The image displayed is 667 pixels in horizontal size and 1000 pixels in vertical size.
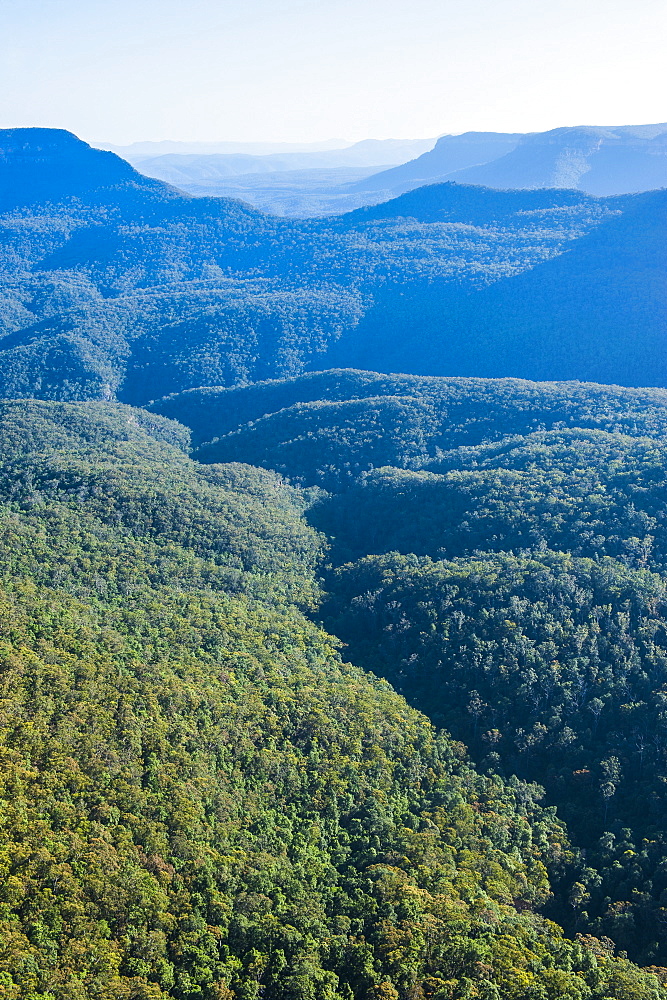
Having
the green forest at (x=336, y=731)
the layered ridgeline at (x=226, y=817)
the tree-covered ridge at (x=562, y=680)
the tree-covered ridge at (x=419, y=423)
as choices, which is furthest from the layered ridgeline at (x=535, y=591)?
the layered ridgeline at (x=226, y=817)

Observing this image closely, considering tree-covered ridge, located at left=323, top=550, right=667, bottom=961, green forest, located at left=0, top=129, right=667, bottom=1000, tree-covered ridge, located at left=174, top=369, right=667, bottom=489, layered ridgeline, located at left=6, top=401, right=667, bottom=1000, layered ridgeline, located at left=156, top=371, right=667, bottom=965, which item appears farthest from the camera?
tree-covered ridge, located at left=174, top=369, right=667, bottom=489

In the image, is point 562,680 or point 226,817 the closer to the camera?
point 226,817

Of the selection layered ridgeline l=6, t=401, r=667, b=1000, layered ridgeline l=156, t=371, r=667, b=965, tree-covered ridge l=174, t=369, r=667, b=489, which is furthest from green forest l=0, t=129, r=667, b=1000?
tree-covered ridge l=174, t=369, r=667, b=489

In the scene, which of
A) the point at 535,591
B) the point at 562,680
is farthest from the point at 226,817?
the point at 535,591

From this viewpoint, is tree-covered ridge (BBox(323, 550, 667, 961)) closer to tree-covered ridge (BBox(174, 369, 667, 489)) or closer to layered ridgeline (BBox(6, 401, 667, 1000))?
layered ridgeline (BBox(6, 401, 667, 1000))

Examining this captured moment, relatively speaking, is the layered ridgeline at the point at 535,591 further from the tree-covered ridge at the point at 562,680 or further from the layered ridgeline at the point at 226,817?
the layered ridgeline at the point at 226,817

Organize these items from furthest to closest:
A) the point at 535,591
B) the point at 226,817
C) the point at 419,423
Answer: the point at 419,423
the point at 535,591
the point at 226,817

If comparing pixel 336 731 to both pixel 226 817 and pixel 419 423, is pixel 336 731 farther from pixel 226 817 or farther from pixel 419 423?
pixel 419 423
